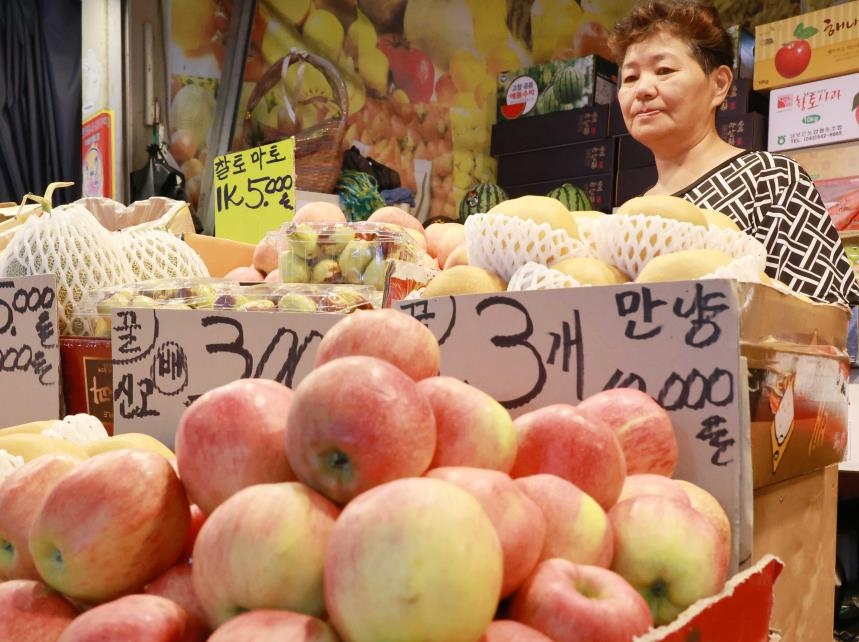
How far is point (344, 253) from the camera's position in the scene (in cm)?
178

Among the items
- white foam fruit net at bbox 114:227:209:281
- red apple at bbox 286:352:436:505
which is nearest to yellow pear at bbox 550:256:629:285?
red apple at bbox 286:352:436:505

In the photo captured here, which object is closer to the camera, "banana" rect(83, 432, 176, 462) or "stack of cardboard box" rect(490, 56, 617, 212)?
"banana" rect(83, 432, 176, 462)

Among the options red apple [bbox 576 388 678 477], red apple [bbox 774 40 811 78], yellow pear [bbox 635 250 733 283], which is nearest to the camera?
red apple [bbox 576 388 678 477]

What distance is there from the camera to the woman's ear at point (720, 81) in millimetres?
2203

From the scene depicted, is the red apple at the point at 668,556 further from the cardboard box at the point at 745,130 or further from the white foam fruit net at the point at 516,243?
the cardboard box at the point at 745,130

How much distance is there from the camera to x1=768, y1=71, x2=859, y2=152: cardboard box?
3881mm

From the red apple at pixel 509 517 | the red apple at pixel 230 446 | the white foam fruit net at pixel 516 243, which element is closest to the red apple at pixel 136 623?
the red apple at pixel 230 446

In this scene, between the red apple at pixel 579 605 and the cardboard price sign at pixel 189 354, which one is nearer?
the red apple at pixel 579 605

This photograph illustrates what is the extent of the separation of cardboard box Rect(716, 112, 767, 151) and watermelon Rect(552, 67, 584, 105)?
3.37 feet

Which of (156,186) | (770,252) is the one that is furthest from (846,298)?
(156,186)

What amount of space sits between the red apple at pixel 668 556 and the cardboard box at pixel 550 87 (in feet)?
14.8

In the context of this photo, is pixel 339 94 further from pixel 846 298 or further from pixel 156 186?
pixel 846 298

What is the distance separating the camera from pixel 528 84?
534cm

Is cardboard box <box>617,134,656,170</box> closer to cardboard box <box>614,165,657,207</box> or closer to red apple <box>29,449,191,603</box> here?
cardboard box <box>614,165,657,207</box>
